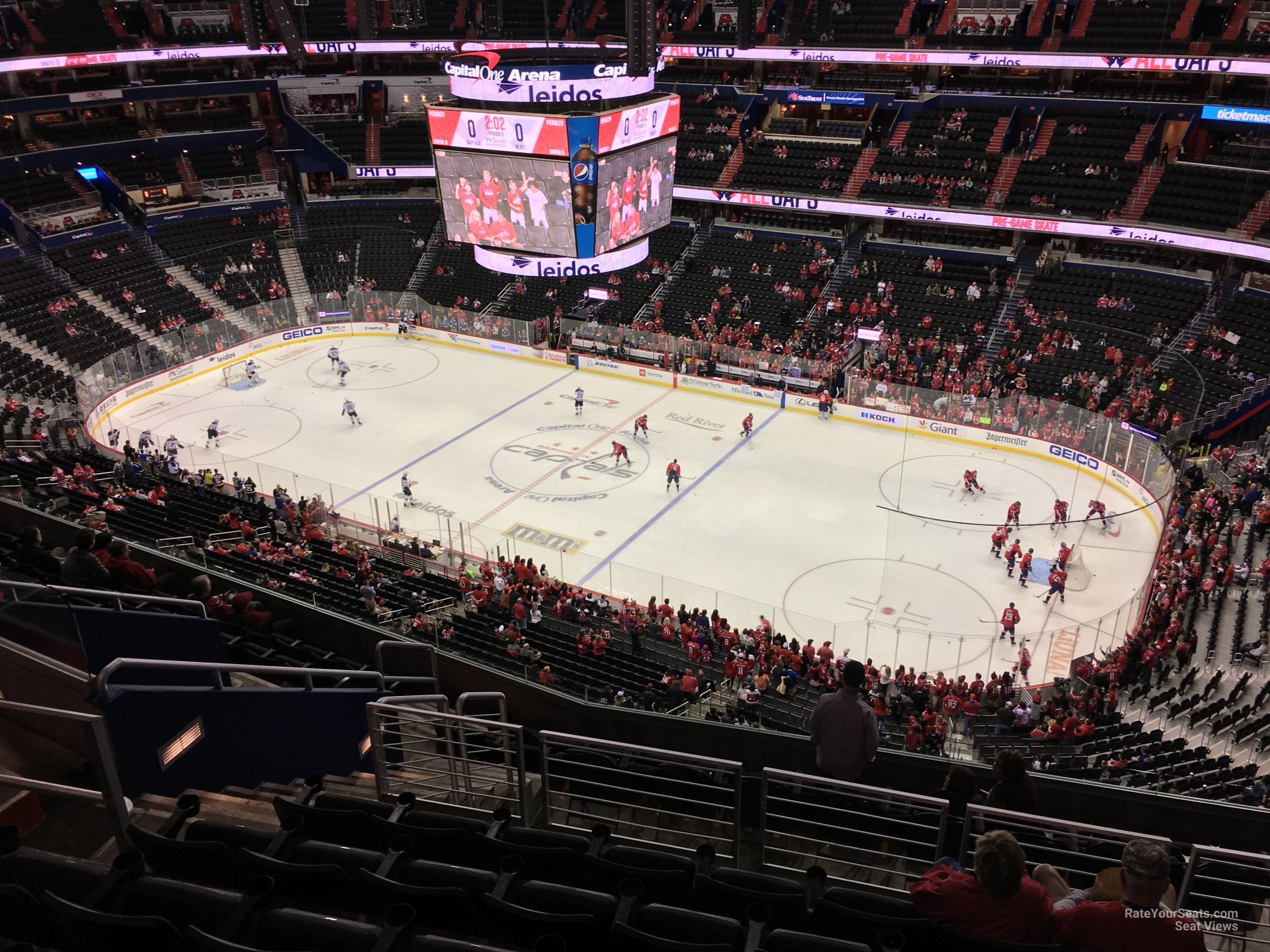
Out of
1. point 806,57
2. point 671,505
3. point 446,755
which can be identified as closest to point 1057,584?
point 671,505

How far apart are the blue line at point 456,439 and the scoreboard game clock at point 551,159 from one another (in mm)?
7016

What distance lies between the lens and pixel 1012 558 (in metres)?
24.7

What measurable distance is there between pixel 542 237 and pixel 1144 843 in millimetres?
24134

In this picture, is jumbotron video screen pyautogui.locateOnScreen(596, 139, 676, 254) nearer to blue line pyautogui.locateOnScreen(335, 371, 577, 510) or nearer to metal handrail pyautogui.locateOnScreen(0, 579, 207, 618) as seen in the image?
blue line pyautogui.locateOnScreen(335, 371, 577, 510)

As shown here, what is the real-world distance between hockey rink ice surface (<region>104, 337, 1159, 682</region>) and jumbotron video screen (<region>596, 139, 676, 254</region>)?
7456 millimetres

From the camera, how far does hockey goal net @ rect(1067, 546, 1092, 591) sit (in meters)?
24.1

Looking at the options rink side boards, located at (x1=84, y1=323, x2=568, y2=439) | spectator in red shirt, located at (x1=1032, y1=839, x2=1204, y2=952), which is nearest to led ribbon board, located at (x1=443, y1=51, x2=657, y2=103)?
rink side boards, located at (x1=84, y1=323, x2=568, y2=439)

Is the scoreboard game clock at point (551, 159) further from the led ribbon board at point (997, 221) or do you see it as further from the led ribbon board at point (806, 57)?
the led ribbon board at point (997, 221)

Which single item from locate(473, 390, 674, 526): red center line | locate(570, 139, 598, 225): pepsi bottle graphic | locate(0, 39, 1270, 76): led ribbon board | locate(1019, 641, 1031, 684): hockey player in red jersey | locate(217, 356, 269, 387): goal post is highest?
locate(0, 39, 1270, 76): led ribbon board

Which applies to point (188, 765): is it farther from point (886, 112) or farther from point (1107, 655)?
point (886, 112)

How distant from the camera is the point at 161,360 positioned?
38.0 metres

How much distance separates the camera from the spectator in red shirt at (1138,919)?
4793mm

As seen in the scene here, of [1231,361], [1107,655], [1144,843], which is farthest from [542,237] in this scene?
[1144,843]

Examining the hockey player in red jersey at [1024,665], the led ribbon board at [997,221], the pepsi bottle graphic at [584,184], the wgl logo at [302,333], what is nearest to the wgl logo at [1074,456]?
the led ribbon board at [997,221]
